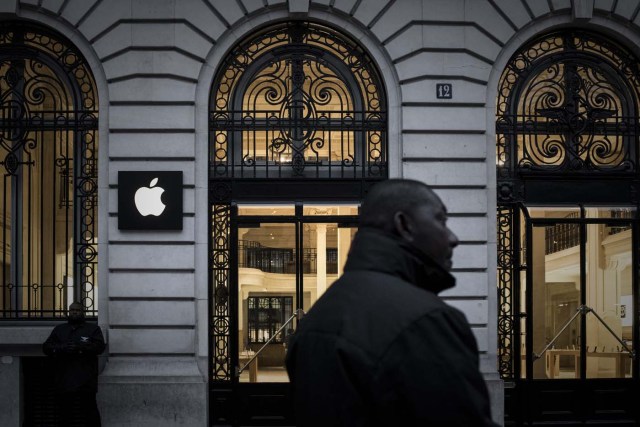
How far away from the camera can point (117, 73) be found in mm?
13914

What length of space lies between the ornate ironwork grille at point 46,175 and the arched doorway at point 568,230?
19.6ft

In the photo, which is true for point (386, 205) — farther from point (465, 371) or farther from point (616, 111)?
point (616, 111)

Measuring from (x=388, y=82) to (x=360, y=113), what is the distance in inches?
24.3

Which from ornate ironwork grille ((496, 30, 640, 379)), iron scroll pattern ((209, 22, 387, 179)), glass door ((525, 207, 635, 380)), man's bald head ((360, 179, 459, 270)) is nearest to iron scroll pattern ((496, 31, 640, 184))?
ornate ironwork grille ((496, 30, 640, 379))

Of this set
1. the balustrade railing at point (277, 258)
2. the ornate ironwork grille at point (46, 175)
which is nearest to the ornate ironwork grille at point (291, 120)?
the balustrade railing at point (277, 258)

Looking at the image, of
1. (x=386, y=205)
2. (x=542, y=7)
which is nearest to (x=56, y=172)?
(x=542, y=7)

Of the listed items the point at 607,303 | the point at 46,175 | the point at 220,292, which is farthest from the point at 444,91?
the point at 46,175

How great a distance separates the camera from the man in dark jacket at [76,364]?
40.0 ft

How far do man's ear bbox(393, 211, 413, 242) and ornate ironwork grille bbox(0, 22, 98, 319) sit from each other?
11.5 m

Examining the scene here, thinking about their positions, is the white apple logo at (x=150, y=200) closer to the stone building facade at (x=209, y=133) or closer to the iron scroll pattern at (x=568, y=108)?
the stone building facade at (x=209, y=133)

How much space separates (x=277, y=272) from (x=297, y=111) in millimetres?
2370

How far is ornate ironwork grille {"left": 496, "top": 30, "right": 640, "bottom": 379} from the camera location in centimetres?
1423

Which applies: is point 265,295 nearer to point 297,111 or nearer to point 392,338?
point 297,111

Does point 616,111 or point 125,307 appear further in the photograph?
point 616,111
